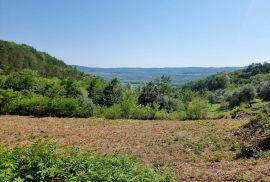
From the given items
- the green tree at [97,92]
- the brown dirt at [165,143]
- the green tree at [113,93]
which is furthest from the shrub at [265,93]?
the brown dirt at [165,143]

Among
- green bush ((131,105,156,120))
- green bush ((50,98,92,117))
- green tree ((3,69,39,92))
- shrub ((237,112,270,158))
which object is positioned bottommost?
green bush ((131,105,156,120))

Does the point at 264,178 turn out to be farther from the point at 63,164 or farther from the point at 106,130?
the point at 106,130

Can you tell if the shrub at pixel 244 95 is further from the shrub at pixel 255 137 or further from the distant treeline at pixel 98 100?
the shrub at pixel 255 137

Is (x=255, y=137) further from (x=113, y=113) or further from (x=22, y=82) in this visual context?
(x=22, y=82)

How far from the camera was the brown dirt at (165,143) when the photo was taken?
1268cm

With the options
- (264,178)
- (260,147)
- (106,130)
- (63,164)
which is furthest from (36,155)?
(106,130)

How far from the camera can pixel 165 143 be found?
845 inches

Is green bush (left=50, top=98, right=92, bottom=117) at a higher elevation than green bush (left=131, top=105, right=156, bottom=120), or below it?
higher

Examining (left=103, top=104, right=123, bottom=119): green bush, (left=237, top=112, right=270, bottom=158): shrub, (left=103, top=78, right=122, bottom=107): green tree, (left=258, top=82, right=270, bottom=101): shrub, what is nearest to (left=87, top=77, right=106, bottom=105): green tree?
(left=103, top=78, right=122, bottom=107): green tree

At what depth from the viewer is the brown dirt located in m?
12.7

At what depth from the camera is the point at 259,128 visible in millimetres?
22250

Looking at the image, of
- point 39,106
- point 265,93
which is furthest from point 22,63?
point 265,93

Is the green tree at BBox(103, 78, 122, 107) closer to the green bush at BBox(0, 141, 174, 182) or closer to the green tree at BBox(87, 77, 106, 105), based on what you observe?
the green tree at BBox(87, 77, 106, 105)

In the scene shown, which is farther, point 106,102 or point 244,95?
point 244,95
